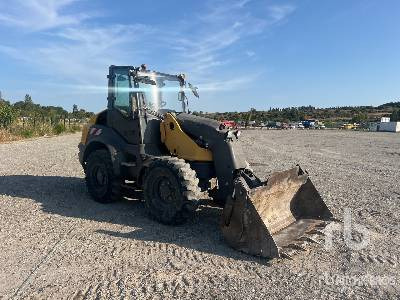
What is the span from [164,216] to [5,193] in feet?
15.3

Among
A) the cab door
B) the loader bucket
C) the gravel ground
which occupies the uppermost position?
the cab door

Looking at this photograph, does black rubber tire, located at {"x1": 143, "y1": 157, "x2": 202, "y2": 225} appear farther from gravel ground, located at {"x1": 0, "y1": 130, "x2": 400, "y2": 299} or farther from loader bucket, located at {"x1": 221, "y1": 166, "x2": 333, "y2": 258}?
loader bucket, located at {"x1": 221, "y1": 166, "x2": 333, "y2": 258}

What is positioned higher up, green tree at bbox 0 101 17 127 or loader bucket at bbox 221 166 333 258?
green tree at bbox 0 101 17 127

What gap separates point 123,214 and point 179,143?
5.57 ft

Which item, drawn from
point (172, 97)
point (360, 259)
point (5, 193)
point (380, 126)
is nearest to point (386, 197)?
point (360, 259)

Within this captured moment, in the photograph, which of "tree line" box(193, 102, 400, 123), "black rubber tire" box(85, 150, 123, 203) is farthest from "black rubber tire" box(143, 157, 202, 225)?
"tree line" box(193, 102, 400, 123)

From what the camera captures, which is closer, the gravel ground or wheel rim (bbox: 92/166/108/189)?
the gravel ground

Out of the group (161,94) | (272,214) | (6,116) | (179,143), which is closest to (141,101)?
(161,94)

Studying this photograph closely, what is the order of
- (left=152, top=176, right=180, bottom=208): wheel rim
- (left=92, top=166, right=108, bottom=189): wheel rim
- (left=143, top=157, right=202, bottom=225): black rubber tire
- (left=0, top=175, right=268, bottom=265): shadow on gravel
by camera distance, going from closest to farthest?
(left=0, top=175, right=268, bottom=265): shadow on gravel → (left=143, top=157, right=202, bottom=225): black rubber tire → (left=152, top=176, right=180, bottom=208): wheel rim → (left=92, top=166, right=108, bottom=189): wheel rim

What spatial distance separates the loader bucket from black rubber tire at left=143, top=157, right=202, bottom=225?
75cm

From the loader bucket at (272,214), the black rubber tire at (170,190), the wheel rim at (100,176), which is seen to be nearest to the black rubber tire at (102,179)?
the wheel rim at (100,176)

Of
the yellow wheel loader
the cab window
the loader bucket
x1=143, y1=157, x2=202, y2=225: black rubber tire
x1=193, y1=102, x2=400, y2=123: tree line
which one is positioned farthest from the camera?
x1=193, y1=102, x2=400, y2=123: tree line

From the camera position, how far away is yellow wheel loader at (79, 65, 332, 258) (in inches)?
236

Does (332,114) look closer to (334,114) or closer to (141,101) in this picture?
(334,114)
